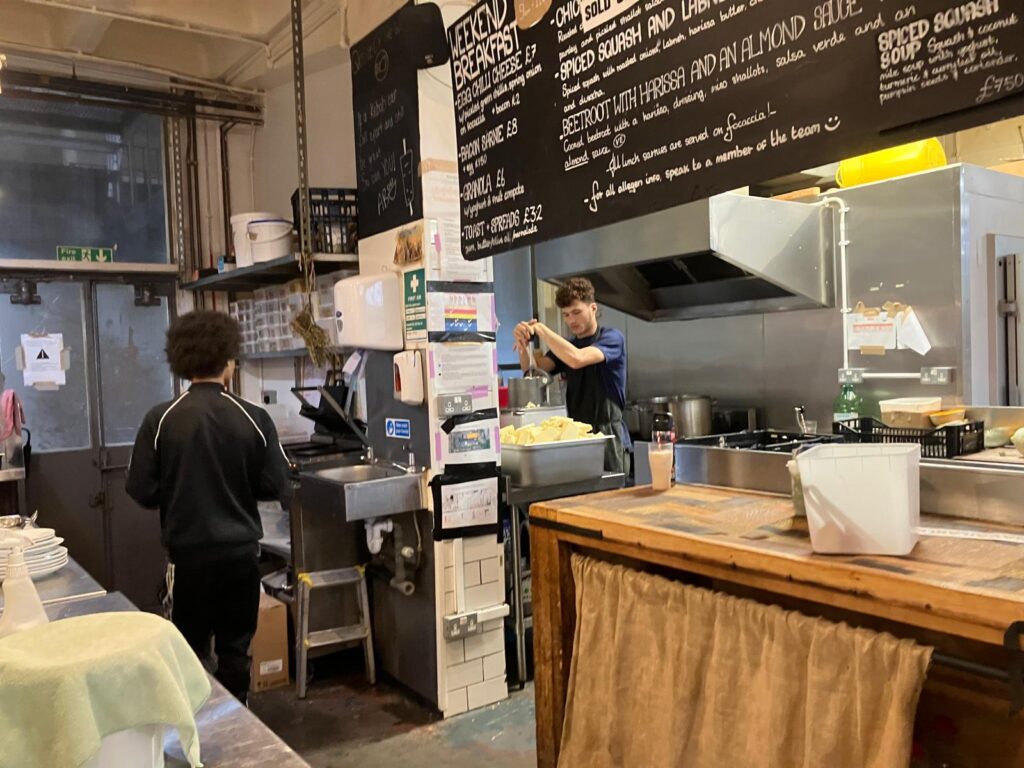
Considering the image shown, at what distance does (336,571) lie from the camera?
3.97 m

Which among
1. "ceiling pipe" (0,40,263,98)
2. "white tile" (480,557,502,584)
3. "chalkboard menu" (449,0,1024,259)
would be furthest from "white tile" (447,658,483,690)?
"ceiling pipe" (0,40,263,98)

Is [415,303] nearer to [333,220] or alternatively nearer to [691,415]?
[333,220]

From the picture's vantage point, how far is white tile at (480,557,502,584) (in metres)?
3.67

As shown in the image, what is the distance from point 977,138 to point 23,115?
571 cm

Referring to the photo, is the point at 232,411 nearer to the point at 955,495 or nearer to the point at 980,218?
the point at 955,495

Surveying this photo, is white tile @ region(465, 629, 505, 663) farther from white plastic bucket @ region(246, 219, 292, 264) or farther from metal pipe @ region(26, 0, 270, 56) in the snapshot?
metal pipe @ region(26, 0, 270, 56)

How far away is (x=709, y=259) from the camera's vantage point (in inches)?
171

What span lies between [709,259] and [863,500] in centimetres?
290

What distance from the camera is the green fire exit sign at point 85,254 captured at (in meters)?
5.23

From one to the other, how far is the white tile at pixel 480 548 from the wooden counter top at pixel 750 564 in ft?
4.20

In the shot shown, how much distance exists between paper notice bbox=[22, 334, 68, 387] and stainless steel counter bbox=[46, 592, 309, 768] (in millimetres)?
4285

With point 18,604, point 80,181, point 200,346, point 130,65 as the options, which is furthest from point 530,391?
point 130,65

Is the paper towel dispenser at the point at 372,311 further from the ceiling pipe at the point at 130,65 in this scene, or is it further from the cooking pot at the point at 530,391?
the ceiling pipe at the point at 130,65

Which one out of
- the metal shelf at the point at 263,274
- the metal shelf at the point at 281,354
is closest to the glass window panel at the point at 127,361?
the metal shelf at the point at 263,274
